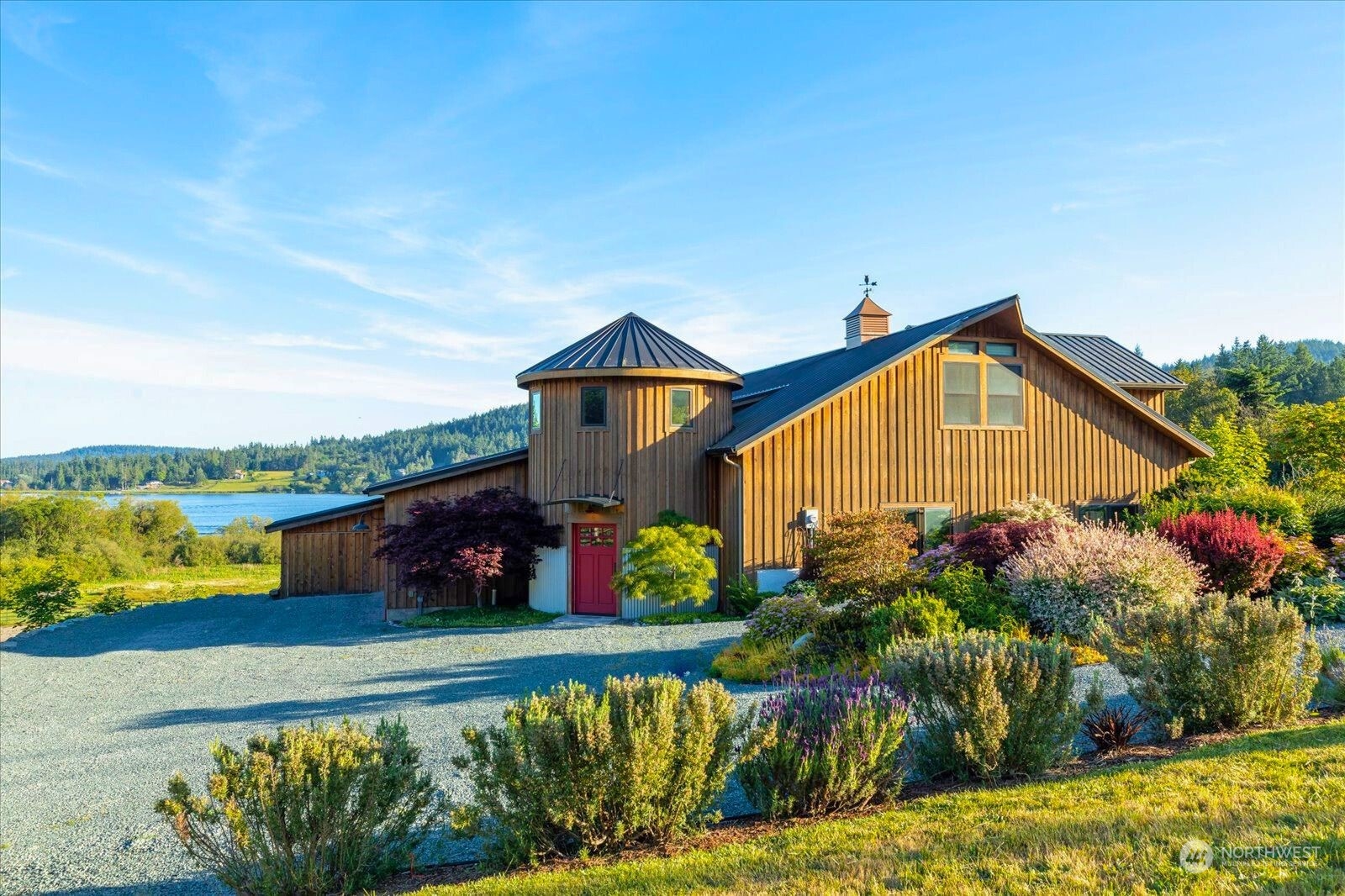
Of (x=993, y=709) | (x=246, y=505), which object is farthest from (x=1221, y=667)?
(x=246, y=505)

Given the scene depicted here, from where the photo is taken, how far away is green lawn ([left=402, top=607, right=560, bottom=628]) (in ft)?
53.6

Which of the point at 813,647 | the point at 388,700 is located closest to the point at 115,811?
the point at 388,700

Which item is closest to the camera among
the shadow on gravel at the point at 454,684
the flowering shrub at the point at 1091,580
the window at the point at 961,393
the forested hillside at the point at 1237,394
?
the shadow on gravel at the point at 454,684

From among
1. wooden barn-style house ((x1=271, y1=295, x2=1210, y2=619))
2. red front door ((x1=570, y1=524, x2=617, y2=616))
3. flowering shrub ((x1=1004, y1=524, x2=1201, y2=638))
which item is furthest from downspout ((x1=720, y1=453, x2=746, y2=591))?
flowering shrub ((x1=1004, y1=524, x2=1201, y2=638))

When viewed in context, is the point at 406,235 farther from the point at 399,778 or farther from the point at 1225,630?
the point at 1225,630

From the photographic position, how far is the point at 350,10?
12.1m

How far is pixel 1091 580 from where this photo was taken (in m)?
10.5

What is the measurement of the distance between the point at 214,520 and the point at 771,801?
270ft

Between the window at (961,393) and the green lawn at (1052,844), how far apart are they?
1273cm

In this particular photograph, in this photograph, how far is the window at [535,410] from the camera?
17734mm

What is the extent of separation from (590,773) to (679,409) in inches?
512

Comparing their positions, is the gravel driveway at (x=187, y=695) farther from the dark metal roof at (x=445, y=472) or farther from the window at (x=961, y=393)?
the window at (x=961, y=393)

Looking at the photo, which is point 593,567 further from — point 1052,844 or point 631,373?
point 1052,844

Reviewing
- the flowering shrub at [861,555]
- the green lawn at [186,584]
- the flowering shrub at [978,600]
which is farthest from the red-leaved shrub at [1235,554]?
the green lawn at [186,584]
